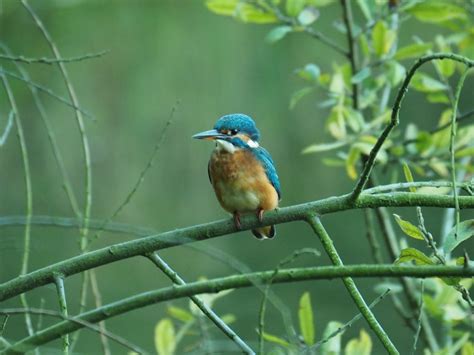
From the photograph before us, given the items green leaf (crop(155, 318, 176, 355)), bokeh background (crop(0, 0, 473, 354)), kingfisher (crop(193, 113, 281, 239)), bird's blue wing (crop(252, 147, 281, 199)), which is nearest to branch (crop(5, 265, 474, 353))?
green leaf (crop(155, 318, 176, 355))

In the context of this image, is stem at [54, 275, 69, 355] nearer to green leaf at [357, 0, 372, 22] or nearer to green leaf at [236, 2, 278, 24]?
green leaf at [236, 2, 278, 24]

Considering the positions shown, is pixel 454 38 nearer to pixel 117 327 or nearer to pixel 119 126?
pixel 117 327

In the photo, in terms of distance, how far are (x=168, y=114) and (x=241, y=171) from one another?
24.6 ft

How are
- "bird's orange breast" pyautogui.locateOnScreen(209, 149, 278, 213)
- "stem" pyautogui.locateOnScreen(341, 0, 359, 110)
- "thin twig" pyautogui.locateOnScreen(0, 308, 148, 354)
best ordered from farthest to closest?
"stem" pyautogui.locateOnScreen(341, 0, 359, 110)
"bird's orange breast" pyautogui.locateOnScreen(209, 149, 278, 213)
"thin twig" pyautogui.locateOnScreen(0, 308, 148, 354)

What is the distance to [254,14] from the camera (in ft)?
12.5

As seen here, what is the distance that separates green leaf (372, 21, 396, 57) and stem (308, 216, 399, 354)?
1748mm

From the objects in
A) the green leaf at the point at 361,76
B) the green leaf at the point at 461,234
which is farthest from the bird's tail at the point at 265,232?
the green leaf at the point at 461,234

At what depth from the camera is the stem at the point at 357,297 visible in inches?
76.0

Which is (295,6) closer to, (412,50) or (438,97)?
(412,50)

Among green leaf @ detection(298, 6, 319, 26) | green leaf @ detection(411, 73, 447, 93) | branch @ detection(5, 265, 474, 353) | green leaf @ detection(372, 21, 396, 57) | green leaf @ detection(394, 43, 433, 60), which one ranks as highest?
green leaf @ detection(298, 6, 319, 26)

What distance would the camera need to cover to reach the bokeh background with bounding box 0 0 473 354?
33.2ft

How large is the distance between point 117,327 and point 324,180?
4568 millimetres

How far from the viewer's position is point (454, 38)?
388cm

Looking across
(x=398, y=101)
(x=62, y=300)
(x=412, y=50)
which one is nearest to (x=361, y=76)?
(x=412, y=50)
